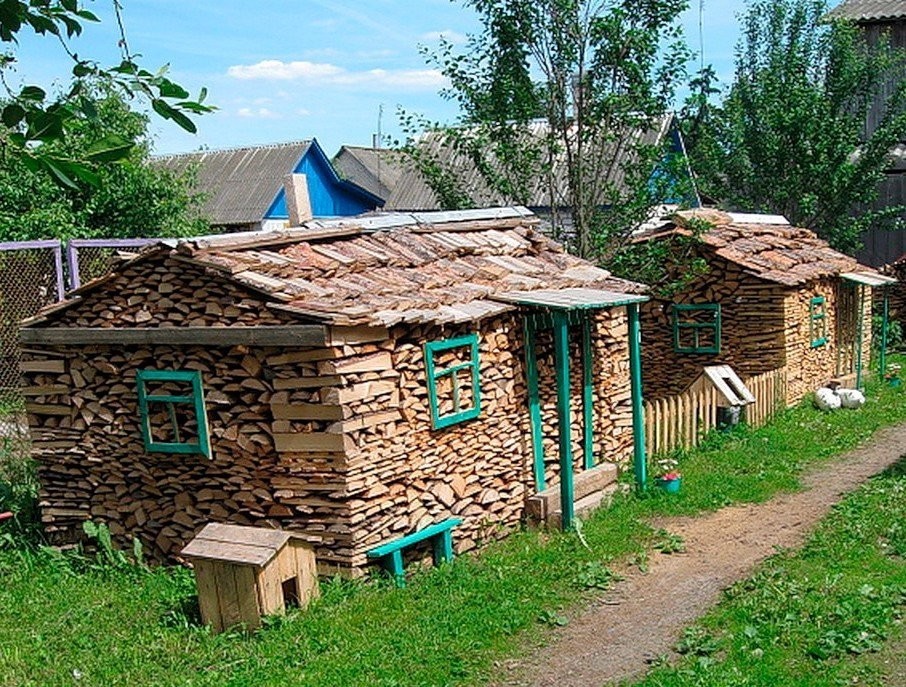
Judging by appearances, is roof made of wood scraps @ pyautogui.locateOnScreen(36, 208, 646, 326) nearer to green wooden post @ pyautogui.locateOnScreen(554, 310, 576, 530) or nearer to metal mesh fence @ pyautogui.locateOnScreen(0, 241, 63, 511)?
green wooden post @ pyautogui.locateOnScreen(554, 310, 576, 530)

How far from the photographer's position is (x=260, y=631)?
7504mm

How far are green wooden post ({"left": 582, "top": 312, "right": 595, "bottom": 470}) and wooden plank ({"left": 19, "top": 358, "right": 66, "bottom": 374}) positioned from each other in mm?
5590

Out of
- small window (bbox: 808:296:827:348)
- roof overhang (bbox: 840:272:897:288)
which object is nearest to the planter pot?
small window (bbox: 808:296:827:348)

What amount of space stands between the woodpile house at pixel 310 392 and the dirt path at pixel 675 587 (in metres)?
1.37

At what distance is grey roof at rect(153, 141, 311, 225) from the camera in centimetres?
3344

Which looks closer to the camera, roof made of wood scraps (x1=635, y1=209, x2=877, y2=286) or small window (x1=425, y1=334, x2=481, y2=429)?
small window (x1=425, y1=334, x2=481, y2=429)

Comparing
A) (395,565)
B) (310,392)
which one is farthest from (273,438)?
(395,565)

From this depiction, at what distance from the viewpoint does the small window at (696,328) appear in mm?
16344

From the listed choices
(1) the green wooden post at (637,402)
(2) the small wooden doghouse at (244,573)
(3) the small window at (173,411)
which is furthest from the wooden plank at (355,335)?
(1) the green wooden post at (637,402)

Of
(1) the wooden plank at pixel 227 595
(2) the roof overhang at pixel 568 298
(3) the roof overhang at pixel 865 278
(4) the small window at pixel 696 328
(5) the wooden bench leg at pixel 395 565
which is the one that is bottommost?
(5) the wooden bench leg at pixel 395 565

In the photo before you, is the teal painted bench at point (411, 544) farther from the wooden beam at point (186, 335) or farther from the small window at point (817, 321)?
the small window at point (817, 321)

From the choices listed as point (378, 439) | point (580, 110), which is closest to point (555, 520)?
point (378, 439)

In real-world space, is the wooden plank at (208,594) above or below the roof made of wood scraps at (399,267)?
below

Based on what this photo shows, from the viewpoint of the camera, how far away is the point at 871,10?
2570cm
